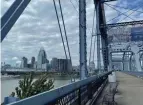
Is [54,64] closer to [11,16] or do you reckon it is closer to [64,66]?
[64,66]

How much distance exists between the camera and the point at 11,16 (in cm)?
329

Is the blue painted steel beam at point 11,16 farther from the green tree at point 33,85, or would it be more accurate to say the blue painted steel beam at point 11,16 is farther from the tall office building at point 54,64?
the green tree at point 33,85

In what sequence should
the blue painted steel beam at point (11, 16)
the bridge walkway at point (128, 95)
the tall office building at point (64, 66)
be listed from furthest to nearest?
the bridge walkway at point (128, 95), the tall office building at point (64, 66), the blue painted steel beam at point (11, 16)

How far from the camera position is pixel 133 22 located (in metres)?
28.7

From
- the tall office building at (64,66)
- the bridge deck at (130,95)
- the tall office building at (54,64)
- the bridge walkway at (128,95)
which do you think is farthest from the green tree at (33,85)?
the tall office building at (64,66)

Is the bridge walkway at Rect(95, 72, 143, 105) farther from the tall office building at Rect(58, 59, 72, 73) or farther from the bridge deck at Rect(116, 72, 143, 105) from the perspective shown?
the tall office building at Rect(58, 59, 72, 73)

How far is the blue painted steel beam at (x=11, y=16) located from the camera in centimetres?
311

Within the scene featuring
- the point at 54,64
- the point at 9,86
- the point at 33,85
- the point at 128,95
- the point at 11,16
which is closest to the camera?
the point at 11,16

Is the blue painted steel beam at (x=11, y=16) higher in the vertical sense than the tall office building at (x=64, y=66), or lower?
higher

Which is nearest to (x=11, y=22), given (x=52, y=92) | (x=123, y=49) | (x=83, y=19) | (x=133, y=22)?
(x=52, y=92)

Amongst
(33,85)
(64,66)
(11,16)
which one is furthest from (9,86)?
(11,16)

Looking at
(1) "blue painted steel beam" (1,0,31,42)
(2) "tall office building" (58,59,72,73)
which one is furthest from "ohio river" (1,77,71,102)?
(1) "blue painted steel beam" (1,0,31,42)

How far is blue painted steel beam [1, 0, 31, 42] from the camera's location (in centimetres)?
311

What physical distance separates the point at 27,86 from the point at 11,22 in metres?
16.7
